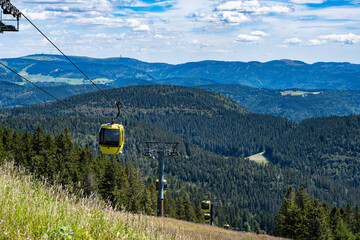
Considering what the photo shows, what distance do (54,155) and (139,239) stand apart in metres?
61.0

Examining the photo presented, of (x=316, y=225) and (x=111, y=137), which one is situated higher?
(x=111, y=137)

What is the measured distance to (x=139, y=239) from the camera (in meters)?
7.68

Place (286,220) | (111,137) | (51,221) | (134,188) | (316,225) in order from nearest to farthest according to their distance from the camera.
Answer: (51,221), (111,137), (316,225), (286,220), (134,188)

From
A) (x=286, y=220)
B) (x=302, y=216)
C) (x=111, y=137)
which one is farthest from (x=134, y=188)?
(x=111, y=137)

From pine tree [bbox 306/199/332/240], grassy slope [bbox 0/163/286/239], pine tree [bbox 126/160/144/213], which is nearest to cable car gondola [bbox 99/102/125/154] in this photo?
grassy slope [bbox 0/163/286/239]

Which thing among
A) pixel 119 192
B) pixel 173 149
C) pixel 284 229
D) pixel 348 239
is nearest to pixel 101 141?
pixel 173 149

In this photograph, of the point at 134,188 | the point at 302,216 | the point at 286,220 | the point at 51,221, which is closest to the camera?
the point at 51,221

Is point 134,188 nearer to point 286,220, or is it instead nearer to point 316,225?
point 286,220

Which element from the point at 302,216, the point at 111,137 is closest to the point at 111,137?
the point at 111,137

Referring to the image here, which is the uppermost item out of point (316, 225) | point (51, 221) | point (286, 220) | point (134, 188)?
point (51, 221)

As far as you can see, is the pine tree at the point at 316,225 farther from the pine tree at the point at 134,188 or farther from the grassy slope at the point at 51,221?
the grassy slope at the point at 51,221

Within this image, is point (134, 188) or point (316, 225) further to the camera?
point (134, 188)

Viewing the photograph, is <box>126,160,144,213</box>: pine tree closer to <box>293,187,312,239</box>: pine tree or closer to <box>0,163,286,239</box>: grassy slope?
<box>293,187,312,239</box>: pine tree

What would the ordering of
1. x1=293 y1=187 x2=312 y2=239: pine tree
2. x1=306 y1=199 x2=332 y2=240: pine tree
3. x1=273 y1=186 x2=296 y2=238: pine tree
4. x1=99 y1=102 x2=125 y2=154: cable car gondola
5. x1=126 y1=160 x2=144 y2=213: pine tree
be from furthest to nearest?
x1=126 y1=160 x2=144 y2=213: pine tree < x1=273 y1=186 x2=296 y2=238: pine tree < x1=293 y1=187 x2=312 y2=239: pine tree < x1=306 y1=199 x2=332 y2=240: pine tree < x1=99 y1=102 x2=125 y2=154: cable car gondola
